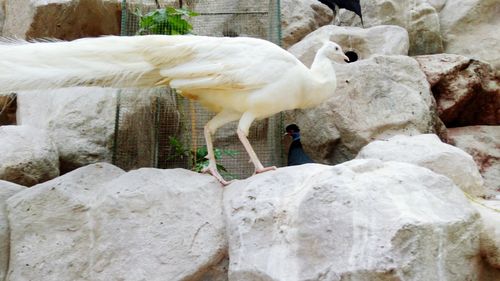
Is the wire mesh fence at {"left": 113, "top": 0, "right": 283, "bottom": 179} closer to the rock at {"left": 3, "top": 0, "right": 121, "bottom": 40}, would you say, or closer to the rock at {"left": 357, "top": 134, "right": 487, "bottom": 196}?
the rock at {"left": 3, "top": 0, "right": 121, "bottom": 40}

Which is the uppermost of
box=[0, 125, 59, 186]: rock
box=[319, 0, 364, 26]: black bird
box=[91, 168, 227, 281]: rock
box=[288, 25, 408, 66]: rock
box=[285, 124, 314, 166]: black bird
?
box=[319, 0, 364, 26]: black bird

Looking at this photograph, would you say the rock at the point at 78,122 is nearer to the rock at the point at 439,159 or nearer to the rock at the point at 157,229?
the rock at the point at 157,229

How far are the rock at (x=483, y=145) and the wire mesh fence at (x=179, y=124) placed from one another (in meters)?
1.71

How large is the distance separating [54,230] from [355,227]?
4.83 ft

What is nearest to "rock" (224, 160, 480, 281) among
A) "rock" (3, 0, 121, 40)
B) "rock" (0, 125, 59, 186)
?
"rock" (0, 125, 59, 186)

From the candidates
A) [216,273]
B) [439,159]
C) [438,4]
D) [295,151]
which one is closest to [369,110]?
[295,151]

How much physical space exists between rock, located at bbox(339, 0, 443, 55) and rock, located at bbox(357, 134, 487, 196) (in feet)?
9.07

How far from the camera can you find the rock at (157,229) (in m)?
2.73

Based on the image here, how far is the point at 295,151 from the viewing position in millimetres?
4867

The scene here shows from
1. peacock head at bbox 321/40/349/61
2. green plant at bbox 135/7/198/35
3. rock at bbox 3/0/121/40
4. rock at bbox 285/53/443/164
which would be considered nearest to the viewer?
peacock head at bbox 321/40/349/61

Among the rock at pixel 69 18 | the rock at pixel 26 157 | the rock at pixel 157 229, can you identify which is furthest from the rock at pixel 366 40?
the rock at pixel 157 229

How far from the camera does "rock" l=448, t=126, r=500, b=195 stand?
501cm

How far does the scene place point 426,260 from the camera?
2281mm

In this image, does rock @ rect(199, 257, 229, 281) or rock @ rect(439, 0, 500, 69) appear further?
rock @ rect(439, 0, 500, 69)
